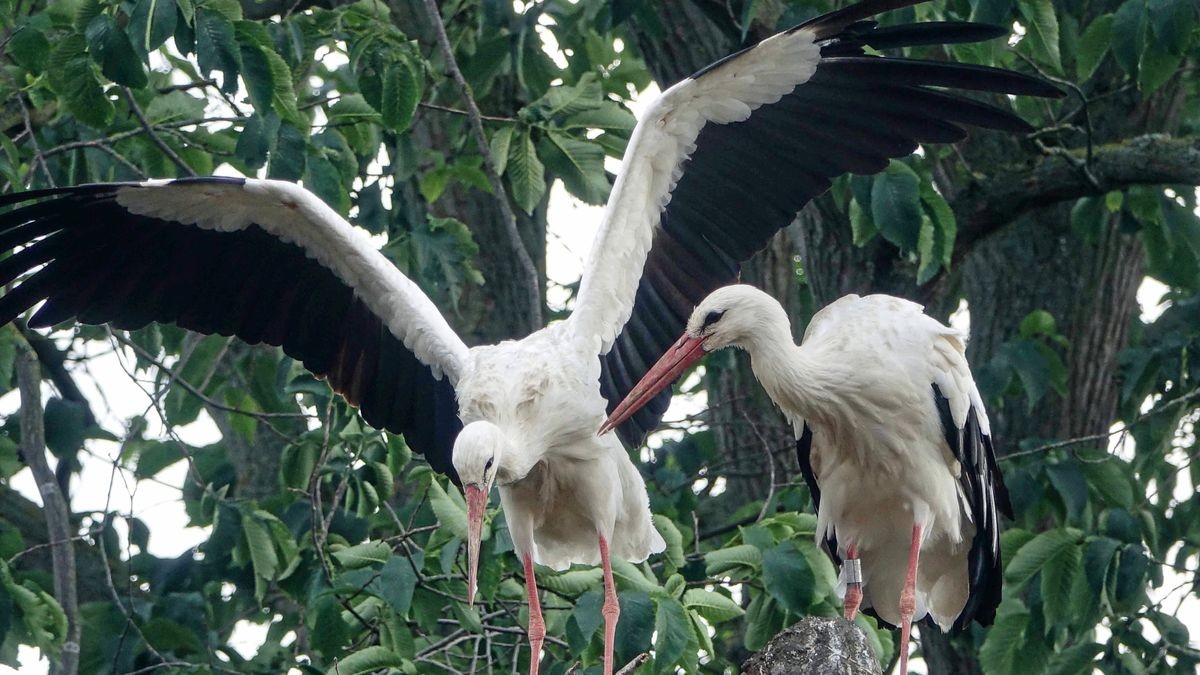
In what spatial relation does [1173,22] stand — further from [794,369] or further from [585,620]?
[585,620]

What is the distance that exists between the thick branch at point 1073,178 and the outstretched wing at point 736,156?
157 centimetres

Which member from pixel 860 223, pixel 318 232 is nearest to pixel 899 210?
pixel 860 223

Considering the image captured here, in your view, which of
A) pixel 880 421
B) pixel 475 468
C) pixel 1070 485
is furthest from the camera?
pixel 1070 485

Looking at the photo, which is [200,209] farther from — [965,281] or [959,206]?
[965,281]

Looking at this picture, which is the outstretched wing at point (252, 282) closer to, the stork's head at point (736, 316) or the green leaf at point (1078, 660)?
the stork's head at point (736, 316)

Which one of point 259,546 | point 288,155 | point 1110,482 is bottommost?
point 1110,482

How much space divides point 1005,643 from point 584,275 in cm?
249

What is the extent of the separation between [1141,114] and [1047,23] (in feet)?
7.14

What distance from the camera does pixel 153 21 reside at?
21.5ft

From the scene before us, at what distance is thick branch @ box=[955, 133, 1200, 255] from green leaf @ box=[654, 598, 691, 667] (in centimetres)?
321

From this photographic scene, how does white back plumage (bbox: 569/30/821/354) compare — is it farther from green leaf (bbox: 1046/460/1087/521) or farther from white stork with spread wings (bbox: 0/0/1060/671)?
green leaf (bbox: 1046/460/1087/521)

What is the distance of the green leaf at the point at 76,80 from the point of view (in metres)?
7.00

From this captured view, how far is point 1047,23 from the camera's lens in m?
7.67

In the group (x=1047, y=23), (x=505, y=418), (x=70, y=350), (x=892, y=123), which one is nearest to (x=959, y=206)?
(x=1047, y=23)
